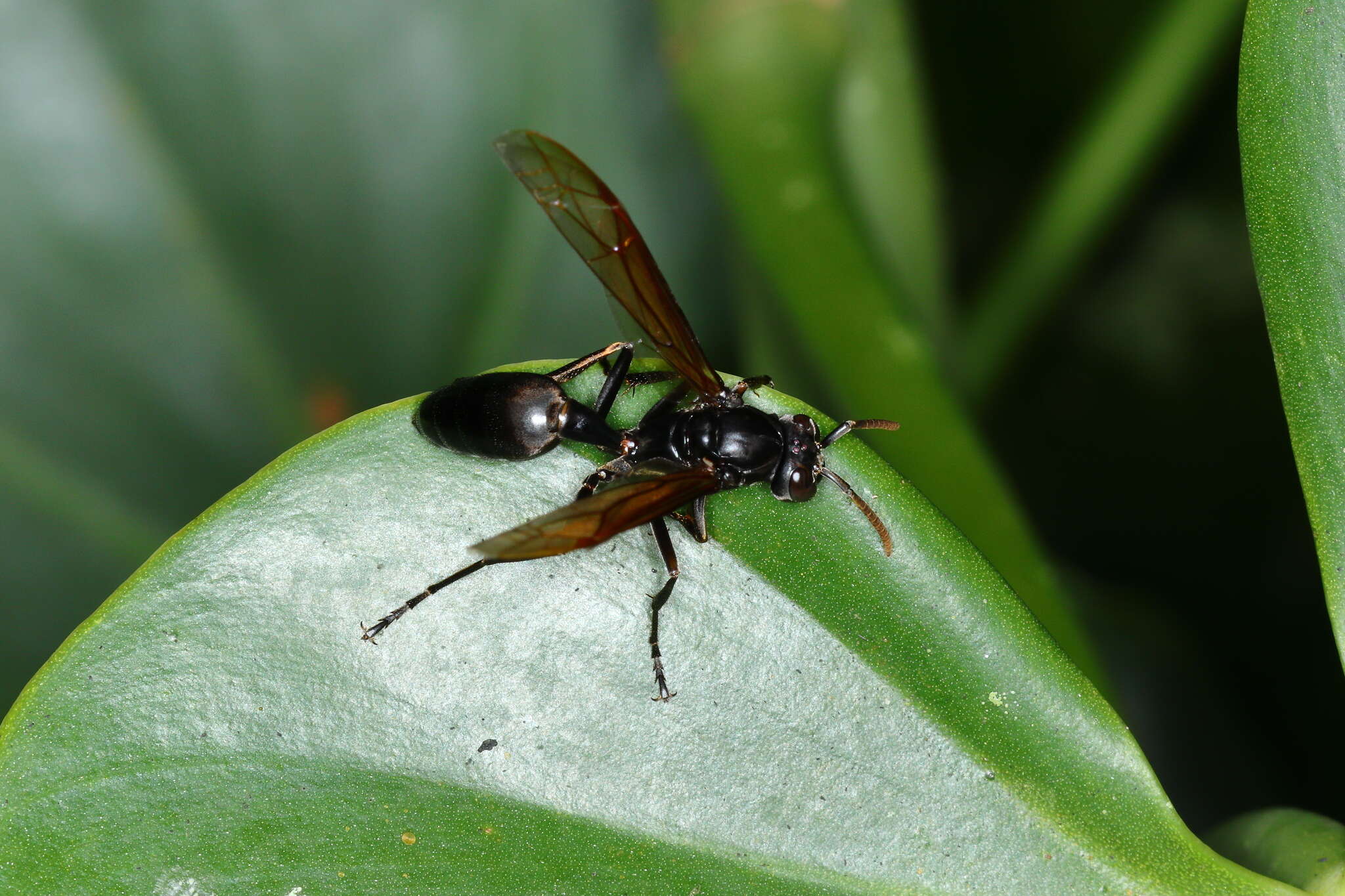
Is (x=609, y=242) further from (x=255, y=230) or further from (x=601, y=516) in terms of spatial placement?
(x=255, y=230)

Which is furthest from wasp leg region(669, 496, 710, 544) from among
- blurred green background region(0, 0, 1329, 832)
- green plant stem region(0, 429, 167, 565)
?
green plant stem region(0, 429, 167, 565)

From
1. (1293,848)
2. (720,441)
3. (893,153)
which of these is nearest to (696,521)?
(720,441)

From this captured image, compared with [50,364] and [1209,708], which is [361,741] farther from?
[1209,708]

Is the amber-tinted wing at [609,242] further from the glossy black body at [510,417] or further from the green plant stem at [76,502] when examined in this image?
the green plant stem at [76,502]

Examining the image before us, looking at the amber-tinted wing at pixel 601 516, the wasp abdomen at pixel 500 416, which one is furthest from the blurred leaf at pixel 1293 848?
the wasp abdomen at pixel 500 416

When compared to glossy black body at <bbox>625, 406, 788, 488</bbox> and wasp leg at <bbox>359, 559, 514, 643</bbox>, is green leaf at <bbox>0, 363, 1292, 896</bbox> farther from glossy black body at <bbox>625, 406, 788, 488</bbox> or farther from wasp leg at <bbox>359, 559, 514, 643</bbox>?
glossy black body at <bbox>625, 406, 788, 488</bbox>

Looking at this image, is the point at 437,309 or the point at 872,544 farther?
the point at 437,309

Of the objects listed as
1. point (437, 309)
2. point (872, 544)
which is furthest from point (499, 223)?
point (872, 544)
